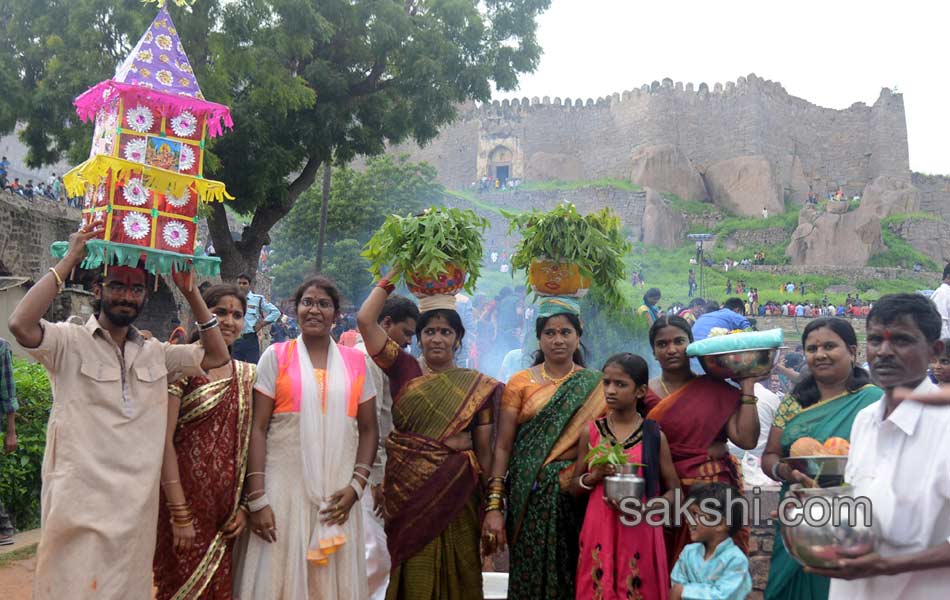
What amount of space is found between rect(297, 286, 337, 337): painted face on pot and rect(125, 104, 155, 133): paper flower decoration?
976 mm

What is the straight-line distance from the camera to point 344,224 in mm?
25609

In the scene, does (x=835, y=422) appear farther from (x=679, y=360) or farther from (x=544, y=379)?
(x=544, y=379)

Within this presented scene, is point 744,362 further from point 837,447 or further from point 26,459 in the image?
point 26,459

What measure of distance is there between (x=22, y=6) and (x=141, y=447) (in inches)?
471

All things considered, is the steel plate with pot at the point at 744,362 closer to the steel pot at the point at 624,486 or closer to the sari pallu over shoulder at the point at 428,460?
the steel pot at the point at 624,486

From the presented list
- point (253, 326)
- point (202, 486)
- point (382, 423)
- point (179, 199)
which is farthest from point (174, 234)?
point (253, 326)

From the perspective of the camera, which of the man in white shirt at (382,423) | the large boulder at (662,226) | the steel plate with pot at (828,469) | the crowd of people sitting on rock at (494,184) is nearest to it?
the steel plate with pot at (828,469)

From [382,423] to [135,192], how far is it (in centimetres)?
184

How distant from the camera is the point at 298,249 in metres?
27.5

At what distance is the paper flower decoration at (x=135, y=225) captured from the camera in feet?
11.2

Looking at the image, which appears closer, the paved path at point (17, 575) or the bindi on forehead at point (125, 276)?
the bindi on forehead at point (125, 276)

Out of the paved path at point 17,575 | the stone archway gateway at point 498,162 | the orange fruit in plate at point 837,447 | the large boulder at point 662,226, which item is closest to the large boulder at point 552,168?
the stone archway gateway at point 498,162

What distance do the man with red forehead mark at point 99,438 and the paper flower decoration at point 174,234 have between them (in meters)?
0.19

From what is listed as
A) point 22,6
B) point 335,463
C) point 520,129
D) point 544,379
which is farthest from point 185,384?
point 520,129
